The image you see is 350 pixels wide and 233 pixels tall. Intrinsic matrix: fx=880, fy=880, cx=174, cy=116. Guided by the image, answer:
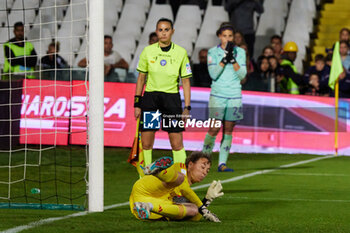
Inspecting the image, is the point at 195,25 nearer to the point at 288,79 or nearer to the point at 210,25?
the point at 210,25

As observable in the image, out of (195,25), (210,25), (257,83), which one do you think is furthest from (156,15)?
(257,83)

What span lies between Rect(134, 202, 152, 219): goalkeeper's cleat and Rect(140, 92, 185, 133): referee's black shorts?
3.01 metres

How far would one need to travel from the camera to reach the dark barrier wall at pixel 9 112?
15.4 metres

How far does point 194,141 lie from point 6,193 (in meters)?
6.62

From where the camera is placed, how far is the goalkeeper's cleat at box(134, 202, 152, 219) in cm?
704

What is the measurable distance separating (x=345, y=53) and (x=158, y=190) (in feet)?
34.5

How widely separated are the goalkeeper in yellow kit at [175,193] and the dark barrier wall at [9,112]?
8440 millimetres

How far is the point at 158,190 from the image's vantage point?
7.20 meters

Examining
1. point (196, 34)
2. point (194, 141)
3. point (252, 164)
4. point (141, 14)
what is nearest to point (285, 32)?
point (196, 34)

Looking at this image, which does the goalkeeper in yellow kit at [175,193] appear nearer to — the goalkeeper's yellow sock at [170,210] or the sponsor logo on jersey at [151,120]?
the goalkeeper's yellow sock at [170,210]

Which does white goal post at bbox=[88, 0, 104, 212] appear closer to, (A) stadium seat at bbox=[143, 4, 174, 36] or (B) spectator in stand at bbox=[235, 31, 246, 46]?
(B) spectator in stand at bbox=[235, 31, 246, 46]

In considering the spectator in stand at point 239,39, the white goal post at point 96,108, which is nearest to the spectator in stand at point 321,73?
the spectator in stand at point 239,39

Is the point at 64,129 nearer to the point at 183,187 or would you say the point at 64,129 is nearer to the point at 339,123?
→ the point at 339,123

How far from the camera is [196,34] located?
2164 centimetres
